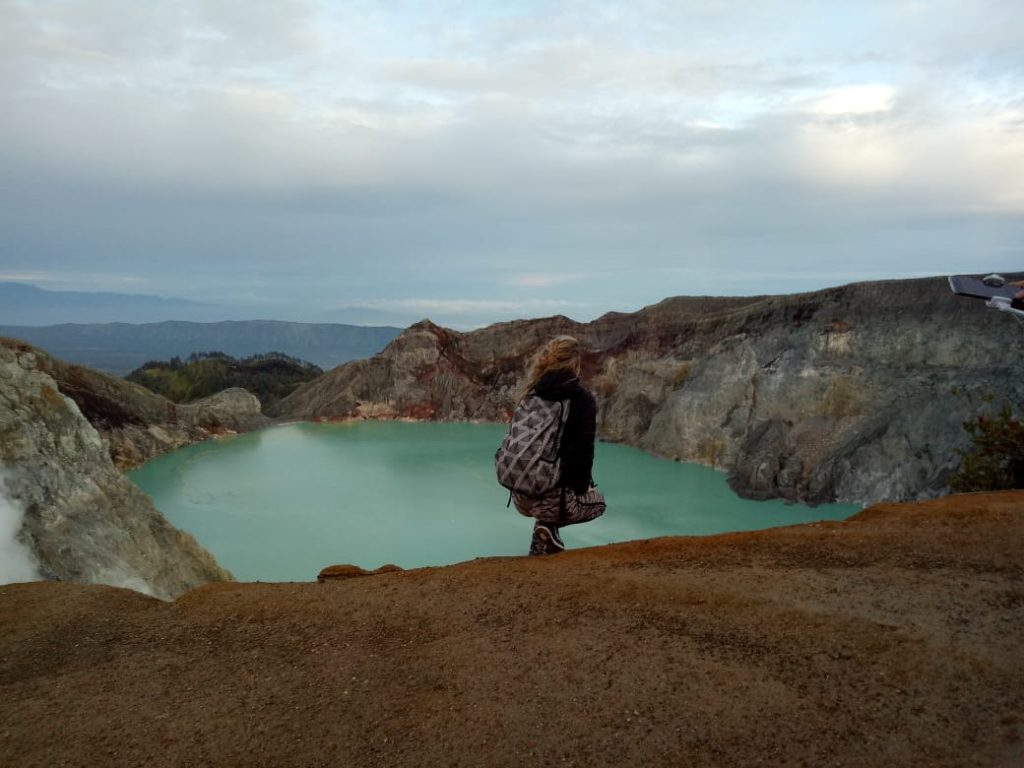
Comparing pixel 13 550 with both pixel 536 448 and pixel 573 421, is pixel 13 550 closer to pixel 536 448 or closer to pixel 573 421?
pixel 536 448

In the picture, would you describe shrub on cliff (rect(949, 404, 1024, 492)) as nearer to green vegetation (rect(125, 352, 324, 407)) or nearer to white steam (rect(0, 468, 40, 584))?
white steam (rect(0, 468, 40, 584))

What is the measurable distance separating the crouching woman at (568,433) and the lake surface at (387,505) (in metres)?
8.43

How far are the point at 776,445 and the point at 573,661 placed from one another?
1819cm

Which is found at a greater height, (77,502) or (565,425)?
(565,425)

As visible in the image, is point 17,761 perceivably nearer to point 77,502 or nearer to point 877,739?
point 877,739

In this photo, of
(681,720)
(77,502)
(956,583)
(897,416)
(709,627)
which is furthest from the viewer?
(897,416)

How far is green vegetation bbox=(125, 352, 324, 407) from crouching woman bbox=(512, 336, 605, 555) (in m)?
34.8

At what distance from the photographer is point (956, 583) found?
420cm

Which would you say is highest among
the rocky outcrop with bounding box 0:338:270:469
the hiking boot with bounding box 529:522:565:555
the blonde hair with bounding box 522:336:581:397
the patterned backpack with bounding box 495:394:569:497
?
the blonde hair with bounding box 522:336:581:397

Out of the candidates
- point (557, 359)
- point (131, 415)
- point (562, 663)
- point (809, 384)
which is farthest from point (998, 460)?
point (131, 415)

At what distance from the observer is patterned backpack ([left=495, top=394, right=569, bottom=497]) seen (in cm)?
479

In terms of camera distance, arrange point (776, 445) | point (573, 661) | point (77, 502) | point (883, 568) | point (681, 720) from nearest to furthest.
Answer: point (681, 720), point (573, 661), point (883, 568), point (77, 502), point (776, 445)

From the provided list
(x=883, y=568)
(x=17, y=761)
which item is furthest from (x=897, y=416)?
(x=17, y=761)

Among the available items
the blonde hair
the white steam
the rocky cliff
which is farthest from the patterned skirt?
the rocky cliff
